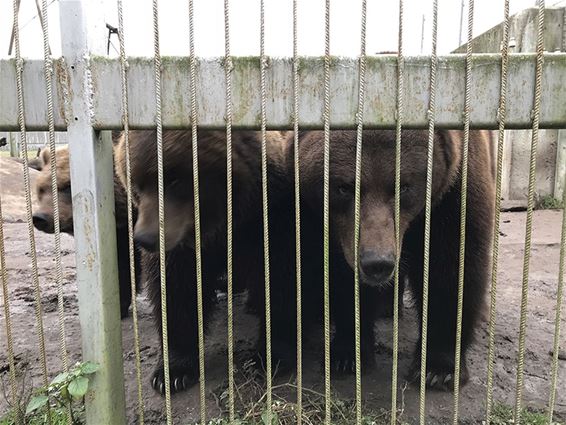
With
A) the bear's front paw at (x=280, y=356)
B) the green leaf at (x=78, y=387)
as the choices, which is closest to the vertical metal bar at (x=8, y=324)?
the green leaf at (x=78, y=387)

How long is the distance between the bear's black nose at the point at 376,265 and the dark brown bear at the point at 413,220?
27 millimetres

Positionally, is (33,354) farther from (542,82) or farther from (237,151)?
(542,82)

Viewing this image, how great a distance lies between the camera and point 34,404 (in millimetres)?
2016

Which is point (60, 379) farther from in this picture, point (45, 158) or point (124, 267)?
point (45, 158)

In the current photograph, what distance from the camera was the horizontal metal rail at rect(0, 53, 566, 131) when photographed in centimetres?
194

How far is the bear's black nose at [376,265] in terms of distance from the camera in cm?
231

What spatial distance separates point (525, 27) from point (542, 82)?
7.97 meters

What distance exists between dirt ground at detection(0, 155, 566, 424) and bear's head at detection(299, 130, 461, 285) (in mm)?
727

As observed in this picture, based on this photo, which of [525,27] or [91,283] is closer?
[91,283]

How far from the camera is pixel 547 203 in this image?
8922 mm

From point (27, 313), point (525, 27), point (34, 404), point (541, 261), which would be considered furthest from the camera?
point (525, 27)

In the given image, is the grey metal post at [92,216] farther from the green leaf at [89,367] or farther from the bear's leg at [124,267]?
the bear's leg at [124,267]

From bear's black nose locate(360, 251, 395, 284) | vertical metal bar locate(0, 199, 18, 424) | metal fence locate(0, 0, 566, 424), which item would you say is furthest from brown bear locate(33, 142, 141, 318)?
bear's black nose locate(360, 251, 395, 284)

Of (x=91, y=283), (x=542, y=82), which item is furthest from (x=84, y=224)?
(x=542, y=82)
